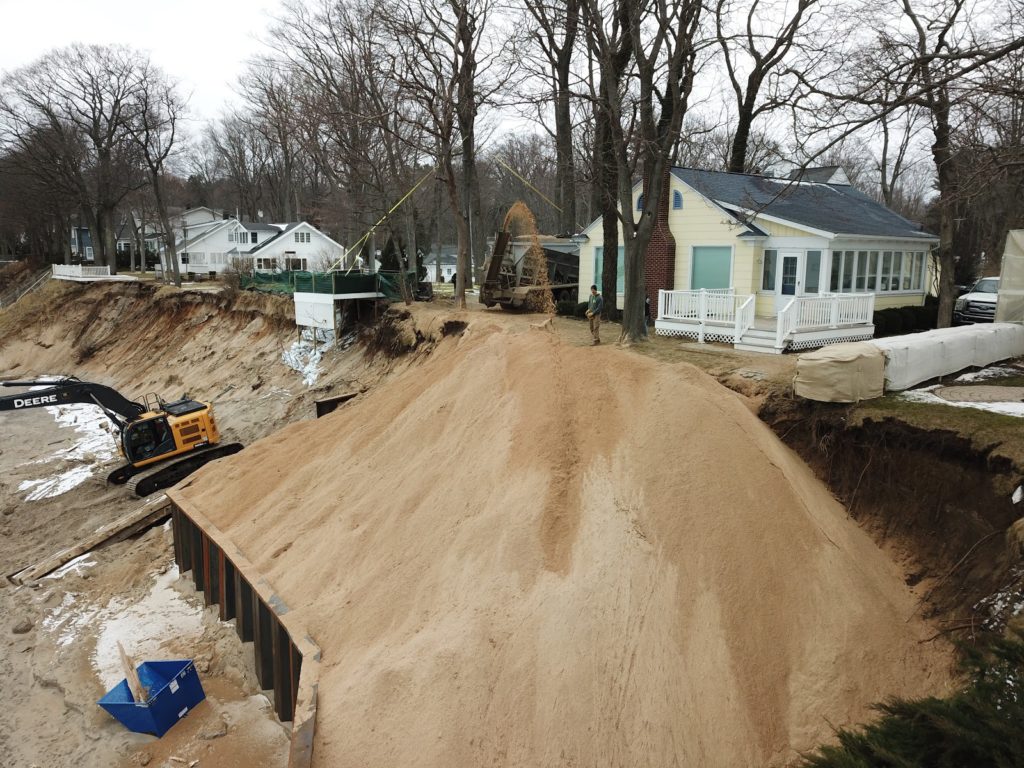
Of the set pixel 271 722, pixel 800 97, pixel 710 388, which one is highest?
pixel 800 97

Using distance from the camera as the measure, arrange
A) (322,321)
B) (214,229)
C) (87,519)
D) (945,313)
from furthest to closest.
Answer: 1. (214,229)
2. (322,321)
3. (945,313)
4. (87,519)

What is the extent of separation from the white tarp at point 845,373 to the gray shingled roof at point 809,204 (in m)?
9.14

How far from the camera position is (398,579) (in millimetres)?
9516

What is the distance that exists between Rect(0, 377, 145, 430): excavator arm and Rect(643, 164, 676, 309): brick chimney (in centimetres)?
1561

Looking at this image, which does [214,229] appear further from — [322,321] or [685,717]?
[685,717]

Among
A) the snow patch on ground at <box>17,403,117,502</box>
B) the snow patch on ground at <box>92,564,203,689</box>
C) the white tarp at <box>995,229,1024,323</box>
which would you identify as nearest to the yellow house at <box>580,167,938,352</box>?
the white tarp at <box>995,229,1024,323</box>

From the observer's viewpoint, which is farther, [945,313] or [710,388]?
[945,313]

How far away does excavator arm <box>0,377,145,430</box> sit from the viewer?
53.5 feet

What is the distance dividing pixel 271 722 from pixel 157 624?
150 inches

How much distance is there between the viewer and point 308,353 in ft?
87.2

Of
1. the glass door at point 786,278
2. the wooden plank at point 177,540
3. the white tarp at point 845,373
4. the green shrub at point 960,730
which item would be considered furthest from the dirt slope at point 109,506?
the glass door at point 786,278

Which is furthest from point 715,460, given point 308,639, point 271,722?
point 271,722

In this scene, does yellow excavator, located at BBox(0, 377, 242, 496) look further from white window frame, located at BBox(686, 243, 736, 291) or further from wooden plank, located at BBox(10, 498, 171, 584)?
white window frame, located at BBox(686, 243, 736, 291)

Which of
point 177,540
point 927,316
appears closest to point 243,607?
point 177,540
